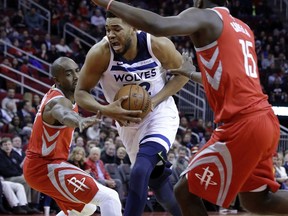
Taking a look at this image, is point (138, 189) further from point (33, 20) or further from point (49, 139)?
point (33, 20)

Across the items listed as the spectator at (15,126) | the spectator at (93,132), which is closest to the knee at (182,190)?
the spectator at (15,126)

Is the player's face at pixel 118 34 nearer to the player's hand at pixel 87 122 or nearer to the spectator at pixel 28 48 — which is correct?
the player's hand at pixel 87 122

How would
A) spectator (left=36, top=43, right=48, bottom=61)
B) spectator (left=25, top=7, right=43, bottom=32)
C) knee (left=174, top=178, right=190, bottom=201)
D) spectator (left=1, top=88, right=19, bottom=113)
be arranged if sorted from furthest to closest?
1. spectator (left=25, top=7, right=43, bottom=32)
2. spectator (left=36, top=43, right=48, bottom=61)
3. spectator (left=1, top=88, right=19, bottom=113)
4. knee (left=174, top=178, right=190, bottom=201)

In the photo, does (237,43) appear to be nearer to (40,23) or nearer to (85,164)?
(85,164)

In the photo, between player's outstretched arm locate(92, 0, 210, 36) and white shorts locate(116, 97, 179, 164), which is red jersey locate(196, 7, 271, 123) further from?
white shorts locate(116, 97, 179, 164)

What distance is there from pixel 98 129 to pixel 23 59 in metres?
3.63

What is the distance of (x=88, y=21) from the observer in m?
22.5

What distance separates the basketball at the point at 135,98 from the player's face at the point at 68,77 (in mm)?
920

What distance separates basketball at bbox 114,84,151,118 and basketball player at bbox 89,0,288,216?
114 centimetres

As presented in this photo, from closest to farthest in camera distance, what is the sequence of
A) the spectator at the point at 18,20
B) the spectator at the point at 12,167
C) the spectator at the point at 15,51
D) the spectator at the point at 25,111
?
the spectator at the point at 12,167 → the spectator at the point at 25,111 → the spectator at the point at 15,51 → the spectator at the point at 18,20

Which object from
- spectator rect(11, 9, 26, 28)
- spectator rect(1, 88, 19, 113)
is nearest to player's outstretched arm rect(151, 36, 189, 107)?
spectator rect(1, 88, 19, 113)

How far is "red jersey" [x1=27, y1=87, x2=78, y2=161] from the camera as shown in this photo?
7.01 m

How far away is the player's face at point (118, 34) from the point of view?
6426mm

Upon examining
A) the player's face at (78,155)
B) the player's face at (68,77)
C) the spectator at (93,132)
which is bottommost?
the spectator at (93,132)
